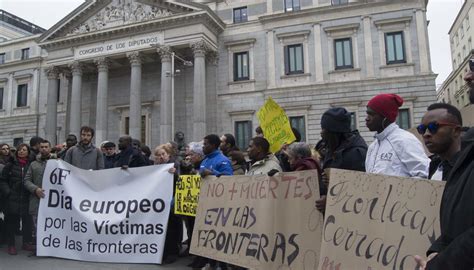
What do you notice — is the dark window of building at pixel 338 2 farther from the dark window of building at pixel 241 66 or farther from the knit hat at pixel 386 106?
the knit hat at pixel 386 106

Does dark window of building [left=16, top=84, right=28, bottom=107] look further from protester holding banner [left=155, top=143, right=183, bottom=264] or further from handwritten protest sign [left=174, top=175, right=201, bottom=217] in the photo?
handwritten protest sign [left=174, top=175, right=201, bottom=217]

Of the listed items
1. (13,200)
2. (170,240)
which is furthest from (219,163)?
(13,200)

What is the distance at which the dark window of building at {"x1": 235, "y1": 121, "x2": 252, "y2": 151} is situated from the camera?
2687cm

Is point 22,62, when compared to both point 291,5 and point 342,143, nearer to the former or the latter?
point 291,5

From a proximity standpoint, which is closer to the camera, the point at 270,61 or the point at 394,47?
the point at 394,47

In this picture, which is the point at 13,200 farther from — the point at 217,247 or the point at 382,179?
the point at 382,179

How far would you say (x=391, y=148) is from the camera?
3.44 metres

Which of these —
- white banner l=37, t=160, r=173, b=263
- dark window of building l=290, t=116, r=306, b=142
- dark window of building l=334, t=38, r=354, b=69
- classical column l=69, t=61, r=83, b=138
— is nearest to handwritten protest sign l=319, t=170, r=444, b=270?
white banner l=37, t=160, r=173, b=263

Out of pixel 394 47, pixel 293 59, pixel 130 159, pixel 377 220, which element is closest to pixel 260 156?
pixel 377 220

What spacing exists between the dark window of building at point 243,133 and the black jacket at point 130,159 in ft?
63.2

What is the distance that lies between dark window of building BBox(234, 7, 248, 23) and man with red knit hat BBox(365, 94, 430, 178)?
2601 centimetres

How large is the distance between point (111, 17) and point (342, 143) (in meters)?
29.2

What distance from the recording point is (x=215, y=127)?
90.6 ft

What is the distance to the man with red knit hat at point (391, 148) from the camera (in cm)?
329
